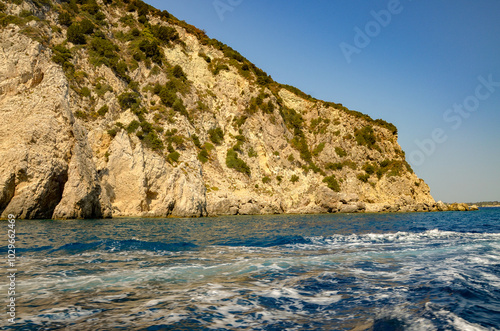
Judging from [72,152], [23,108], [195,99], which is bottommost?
[72,152]

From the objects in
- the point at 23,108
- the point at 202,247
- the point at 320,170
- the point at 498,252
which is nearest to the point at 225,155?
Result: the point at 320,170

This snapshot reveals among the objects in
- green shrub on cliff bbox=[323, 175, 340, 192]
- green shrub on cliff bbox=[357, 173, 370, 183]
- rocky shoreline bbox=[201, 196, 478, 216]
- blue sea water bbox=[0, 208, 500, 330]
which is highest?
green shrub on cliff bbox=[357, 173, 370, 183]

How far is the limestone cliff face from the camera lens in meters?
27.3

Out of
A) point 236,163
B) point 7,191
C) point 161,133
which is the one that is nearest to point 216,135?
point 236,163

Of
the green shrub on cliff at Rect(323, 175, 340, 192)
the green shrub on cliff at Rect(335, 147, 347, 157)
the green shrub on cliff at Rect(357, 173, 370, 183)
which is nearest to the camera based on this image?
the green shrub on cliff at Rect(323, 175, 340, 192)

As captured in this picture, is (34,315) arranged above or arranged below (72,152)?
below

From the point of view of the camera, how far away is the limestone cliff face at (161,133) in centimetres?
2728

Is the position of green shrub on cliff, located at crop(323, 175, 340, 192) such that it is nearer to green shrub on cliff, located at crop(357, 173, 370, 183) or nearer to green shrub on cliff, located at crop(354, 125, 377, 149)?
green shrub on cliff, located at crop(357, 173, 370, 183)

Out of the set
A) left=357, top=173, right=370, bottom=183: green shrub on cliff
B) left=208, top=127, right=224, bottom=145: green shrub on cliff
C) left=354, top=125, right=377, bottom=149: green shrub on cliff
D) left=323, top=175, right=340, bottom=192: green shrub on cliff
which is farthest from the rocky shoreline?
left=354, top=125, right=377, bottom=149: green shrub on cliff

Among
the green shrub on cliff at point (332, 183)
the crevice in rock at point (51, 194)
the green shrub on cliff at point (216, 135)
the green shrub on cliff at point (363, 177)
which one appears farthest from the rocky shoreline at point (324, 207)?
the crevice in rock at point (51, 194)

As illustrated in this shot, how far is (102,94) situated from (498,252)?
4098 centimetres

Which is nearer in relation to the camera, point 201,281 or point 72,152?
point 201,281

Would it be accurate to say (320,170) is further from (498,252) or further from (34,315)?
(34,315)

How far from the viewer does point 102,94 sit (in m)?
38.8
